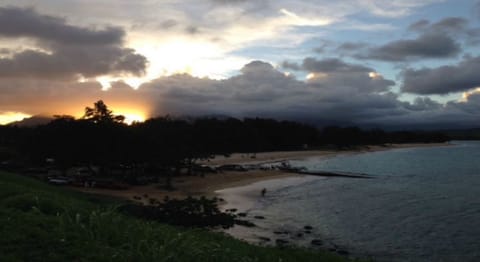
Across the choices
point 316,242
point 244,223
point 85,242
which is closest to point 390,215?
point 316,242

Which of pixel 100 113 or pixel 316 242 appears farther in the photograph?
pixel 100 113

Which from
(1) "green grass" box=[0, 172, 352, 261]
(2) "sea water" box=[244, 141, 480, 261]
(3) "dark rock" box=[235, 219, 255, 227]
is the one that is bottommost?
(2) "sea water" box=[244, 141, 480, 261]

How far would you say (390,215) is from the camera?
130ft

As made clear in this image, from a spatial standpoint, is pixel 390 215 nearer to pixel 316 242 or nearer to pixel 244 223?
pixel 316 242

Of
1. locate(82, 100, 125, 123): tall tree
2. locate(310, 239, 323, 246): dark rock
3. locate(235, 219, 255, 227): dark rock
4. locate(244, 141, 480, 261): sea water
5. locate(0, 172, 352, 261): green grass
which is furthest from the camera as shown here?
locate(82, 100, 125, 123): tall tree

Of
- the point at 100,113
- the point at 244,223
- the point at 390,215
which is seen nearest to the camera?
the point at 244,223

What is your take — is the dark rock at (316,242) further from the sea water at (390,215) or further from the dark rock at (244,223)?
the dark rock at (244,223)

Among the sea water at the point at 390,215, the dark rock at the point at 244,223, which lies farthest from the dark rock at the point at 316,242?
the dark rock at the point at 244,223

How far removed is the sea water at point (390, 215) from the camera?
28.1 metres

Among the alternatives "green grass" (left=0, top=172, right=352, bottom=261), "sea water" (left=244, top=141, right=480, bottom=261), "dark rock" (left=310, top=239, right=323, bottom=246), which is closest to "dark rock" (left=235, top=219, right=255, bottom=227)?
"sea water" (left=244, top=141, right=480, bottom=261)

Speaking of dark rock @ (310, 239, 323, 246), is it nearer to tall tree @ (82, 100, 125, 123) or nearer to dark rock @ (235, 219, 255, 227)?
dark rock @ (235, 219, 255, 227)

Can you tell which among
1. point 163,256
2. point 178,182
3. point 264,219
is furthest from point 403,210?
point 163,256

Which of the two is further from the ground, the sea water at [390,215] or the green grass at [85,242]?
the green grass at [85,242]

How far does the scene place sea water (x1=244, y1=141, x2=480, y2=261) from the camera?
2809 centimetres
